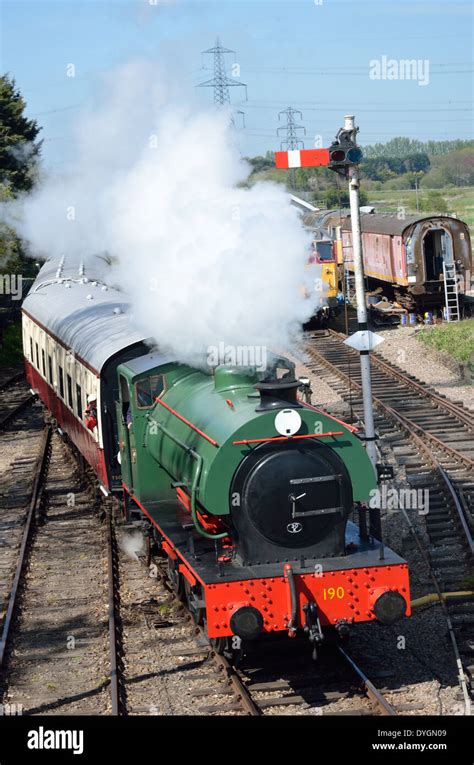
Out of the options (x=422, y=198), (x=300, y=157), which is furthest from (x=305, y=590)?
(x=422, y=198)

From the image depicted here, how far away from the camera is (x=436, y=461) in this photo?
14344 millimetres

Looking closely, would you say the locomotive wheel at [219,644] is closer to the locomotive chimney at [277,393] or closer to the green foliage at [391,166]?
the locomotive chimney at [277,393]

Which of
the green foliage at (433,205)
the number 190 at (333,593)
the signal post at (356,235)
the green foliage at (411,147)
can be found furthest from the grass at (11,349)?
the green foliage at (411,147)

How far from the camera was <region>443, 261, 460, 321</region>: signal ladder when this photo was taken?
1085 inches

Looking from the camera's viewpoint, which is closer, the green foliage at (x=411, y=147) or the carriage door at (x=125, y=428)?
the carriage door at (x=125, y=428)

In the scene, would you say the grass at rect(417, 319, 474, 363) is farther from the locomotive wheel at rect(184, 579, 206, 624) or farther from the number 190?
the number 190

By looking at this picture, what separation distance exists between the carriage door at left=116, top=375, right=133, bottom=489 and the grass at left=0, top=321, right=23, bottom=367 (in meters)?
22.1

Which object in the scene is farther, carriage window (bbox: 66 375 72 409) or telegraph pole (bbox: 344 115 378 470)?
carriage window (bbox: 66 375 72 409)

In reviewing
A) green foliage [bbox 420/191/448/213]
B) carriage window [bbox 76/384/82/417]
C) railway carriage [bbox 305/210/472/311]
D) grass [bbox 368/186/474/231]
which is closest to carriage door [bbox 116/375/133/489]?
carriage window [bbox 76/384/82/417]

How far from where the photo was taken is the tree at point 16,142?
3203 cm

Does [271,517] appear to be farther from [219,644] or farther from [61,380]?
[61,380]

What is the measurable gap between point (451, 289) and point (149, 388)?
62.8ft

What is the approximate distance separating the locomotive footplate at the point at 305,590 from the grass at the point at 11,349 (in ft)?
83.4
